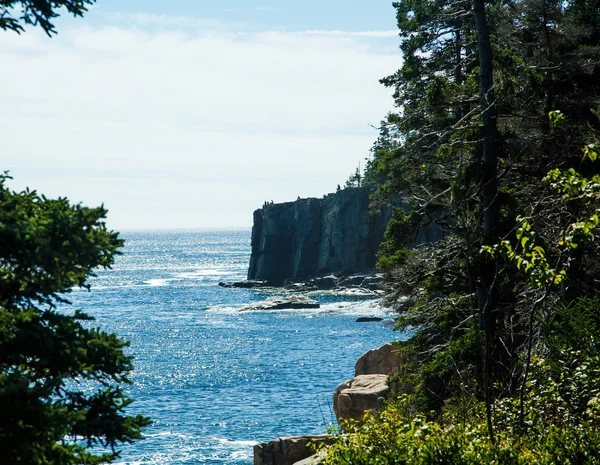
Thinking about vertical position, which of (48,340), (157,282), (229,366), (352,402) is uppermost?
(48,340)

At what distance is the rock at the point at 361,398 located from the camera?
22547 millimetres

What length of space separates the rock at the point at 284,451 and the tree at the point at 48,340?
10941 mm

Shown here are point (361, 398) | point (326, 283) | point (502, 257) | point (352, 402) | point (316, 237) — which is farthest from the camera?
point (316, 237)

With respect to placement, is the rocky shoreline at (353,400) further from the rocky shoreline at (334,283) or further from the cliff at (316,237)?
the cliff at (316,237)

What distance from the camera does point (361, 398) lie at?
22.7 meters

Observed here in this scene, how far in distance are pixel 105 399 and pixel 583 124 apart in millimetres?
15681

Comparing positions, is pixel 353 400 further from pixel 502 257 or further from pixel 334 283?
pixel 334 283

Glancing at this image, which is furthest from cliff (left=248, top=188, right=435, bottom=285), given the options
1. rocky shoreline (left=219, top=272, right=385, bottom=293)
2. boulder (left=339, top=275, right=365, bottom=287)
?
boulder (left=339, top=275, right=365, bottom=287)

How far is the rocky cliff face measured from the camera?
95250mm

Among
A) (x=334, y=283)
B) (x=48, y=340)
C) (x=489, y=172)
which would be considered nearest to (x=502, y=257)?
(x=489, y=172)

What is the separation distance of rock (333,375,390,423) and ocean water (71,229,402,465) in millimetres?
3918

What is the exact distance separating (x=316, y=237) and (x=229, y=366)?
56899 mm

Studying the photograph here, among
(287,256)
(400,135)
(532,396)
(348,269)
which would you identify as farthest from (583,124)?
(287,256)

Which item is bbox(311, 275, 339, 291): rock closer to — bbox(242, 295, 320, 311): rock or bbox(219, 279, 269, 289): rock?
bbox(219, 279, 269, 289): rock
